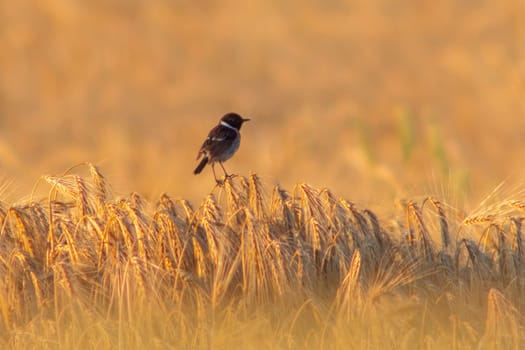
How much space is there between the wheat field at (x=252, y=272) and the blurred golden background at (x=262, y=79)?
14.2 m

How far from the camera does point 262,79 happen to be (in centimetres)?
3406

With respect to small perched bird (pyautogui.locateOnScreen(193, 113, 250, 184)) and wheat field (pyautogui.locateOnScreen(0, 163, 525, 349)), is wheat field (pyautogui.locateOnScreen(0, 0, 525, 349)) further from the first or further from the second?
small perched bird (pyautogui.locateOnScreen(193, 113, 250, 184))

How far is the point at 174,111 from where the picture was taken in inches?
1244

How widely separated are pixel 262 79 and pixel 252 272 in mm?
25140

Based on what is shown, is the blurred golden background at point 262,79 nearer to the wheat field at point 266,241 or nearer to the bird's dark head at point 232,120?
the wheat field at point 266,241

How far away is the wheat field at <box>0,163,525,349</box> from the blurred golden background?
14.2m

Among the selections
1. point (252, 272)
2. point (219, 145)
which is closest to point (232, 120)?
point (219, 145)

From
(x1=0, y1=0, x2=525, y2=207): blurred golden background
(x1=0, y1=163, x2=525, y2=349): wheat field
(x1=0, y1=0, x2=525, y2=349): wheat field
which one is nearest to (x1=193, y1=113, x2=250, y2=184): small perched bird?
(x1=0, y1=0, x2=525, y2=349): wheat field

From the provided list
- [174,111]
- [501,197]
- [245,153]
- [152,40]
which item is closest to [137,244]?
[501,197]

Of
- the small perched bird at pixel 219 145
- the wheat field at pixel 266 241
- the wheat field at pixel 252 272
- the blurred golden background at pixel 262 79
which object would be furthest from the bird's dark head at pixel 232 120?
the blurred golden background at pixel 262 79

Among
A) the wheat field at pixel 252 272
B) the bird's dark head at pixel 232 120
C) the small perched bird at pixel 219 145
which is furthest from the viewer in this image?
the bird's dark head at pixel 232 120

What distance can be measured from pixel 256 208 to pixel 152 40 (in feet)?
87.1

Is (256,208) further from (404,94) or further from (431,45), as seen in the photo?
(431,45)

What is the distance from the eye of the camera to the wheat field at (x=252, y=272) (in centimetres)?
861
